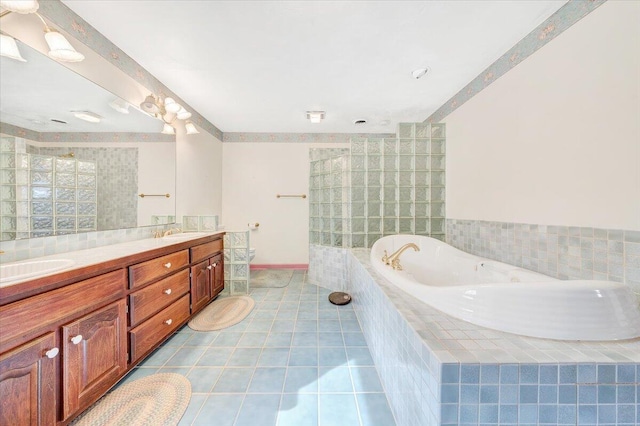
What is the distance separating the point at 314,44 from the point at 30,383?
7.27ft

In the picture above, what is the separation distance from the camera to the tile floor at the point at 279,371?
108 cm

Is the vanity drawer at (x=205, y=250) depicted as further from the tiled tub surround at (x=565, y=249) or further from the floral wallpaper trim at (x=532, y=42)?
the floral wallpaper trim at (x=532, y=42)

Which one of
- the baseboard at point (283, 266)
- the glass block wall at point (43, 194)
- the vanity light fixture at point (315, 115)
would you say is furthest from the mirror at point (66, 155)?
the baseboard at point (283, 266)

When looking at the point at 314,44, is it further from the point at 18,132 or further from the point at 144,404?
the point at 144,404

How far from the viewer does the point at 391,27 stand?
4.73ft

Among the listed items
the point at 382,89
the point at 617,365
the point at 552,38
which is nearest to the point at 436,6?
the point at 552,38

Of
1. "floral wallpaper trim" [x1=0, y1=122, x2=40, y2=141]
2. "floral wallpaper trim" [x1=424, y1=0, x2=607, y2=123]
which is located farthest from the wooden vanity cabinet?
"floral wallpaper trim" [x1=424, y1=0, x2=607, y2=123]

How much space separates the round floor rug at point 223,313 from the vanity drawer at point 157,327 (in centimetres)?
16

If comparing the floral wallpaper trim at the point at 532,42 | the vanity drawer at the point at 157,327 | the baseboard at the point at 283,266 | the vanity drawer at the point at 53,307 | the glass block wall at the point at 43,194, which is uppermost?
the floral wallpaper trim at the point at 532,42

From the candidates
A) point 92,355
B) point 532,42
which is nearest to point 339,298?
point 92,355

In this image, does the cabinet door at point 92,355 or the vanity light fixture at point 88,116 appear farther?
the vanity light fixture at point 88,116

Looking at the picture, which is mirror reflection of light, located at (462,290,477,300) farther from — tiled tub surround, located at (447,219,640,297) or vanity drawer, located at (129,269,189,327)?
vanity drawer, located at (129,269,189,327)

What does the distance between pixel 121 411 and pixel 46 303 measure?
64cm

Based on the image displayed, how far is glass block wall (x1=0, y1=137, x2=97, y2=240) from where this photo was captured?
111 centimetres
